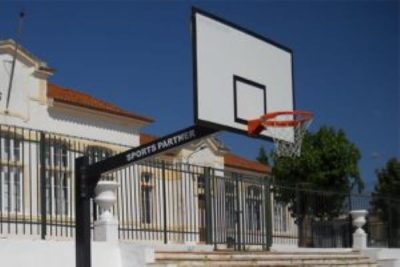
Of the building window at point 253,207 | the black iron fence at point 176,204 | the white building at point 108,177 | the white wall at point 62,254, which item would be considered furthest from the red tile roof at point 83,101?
the white wall at point 62,254

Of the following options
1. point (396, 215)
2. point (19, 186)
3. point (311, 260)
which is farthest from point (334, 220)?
point (19, 186)

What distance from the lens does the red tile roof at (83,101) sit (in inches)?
1190

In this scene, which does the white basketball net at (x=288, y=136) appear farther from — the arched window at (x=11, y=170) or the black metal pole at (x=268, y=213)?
the black metal pole at (x=268, y=213)

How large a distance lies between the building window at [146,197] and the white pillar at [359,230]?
22.6ft

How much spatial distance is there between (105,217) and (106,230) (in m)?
0.22

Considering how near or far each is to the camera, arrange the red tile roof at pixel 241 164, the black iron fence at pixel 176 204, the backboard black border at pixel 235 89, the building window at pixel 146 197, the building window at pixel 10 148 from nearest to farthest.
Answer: the backboard black border at pixel 235 89
the building window at pixel 10 148
the black iron fence at pixel 176 204
the building window at pixel 146 197
the red tile roof at pixel 241 164

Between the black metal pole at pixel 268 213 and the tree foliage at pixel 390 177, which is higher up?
the tree foliage at pixel 390 177

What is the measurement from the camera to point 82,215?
9.23m

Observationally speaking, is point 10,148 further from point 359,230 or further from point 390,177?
point 390,177

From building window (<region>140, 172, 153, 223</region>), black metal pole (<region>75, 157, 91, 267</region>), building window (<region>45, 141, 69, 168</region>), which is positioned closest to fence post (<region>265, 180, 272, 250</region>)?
building window (<region>140, 172, 153, 223</region>)

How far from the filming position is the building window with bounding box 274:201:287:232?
21.7 metres

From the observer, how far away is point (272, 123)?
12164mm

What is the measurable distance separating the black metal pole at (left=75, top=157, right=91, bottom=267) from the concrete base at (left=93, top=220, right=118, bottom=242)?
3.99 meters

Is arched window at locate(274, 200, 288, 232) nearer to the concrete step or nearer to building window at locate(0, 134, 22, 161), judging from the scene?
the concrete step
